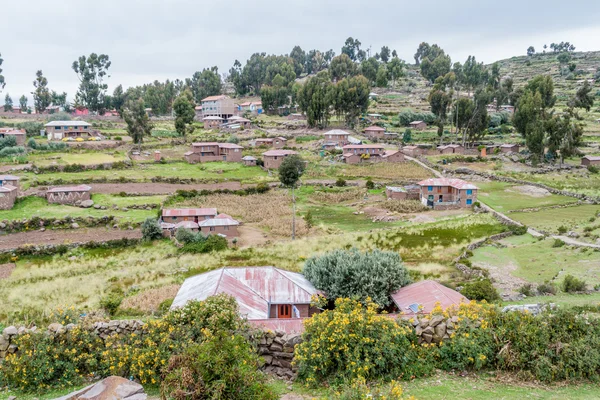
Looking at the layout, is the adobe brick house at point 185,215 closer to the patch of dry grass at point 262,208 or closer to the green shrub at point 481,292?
the patch of dry grass at point 262,208

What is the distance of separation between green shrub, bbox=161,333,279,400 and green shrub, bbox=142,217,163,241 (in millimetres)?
31218

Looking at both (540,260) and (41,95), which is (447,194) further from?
(41,95)

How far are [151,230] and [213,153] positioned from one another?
114 ft

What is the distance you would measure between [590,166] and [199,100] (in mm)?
100300

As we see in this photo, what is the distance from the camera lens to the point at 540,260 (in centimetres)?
2931

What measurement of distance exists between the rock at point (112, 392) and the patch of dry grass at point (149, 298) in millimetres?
12440

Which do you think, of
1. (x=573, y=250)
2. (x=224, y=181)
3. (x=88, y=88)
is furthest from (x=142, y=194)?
(x=88, y=88)

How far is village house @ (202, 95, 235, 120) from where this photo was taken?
10844 cm

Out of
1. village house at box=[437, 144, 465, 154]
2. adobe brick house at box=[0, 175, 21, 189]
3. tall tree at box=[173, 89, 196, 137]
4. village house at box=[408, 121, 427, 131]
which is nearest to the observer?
adobe brick house at box=[0, 175, 21, 189]

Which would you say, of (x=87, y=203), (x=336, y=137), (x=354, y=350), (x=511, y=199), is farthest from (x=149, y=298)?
(x=336, y=137)

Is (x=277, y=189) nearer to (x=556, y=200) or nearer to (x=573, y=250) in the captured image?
(x=556, y=200)


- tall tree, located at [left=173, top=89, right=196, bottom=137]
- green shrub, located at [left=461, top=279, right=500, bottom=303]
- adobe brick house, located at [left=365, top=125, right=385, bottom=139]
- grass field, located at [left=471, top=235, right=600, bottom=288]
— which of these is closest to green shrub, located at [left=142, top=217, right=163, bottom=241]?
grass field, located at [left=471, top=235, right=600, bottom=288]

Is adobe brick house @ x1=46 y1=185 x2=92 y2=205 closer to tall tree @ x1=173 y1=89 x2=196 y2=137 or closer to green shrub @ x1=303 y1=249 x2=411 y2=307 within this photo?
green shrub @ x1=303 y1=249 x2=411 y2=307

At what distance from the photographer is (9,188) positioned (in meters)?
45.2
